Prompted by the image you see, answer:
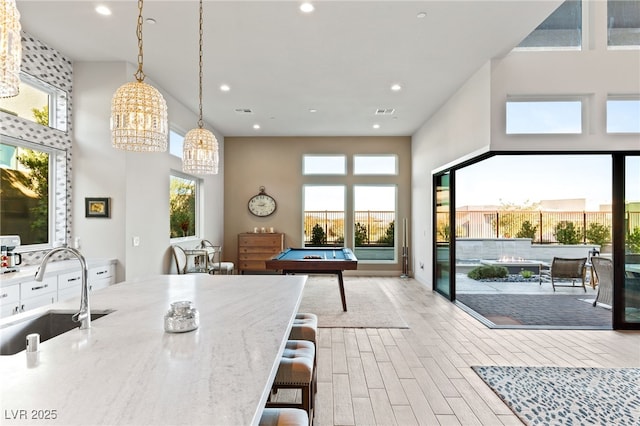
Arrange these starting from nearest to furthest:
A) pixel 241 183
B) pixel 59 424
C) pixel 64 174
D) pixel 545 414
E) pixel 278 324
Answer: pixel 59 424 < pixel 278 324 < pixel 545 414 < pixel 64 174 < pixel 241 183

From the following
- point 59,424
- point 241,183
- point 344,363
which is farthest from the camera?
point 241,183

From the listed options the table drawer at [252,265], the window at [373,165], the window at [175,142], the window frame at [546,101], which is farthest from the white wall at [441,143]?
the window at [175,142]

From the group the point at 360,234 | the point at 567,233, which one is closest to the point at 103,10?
the point at 360,234

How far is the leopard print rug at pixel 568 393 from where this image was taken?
244 centimetres

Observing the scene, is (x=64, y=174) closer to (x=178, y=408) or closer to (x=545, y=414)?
(x=178, y=408)

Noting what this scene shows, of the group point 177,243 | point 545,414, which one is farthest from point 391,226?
point 545,414

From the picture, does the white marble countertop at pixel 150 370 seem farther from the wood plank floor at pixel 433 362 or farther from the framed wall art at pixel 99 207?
the framed wall art at pixel 99 207

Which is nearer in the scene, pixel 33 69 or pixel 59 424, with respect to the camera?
pixel 59 424

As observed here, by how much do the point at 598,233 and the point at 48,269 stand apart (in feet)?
39.1

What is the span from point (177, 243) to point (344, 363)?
394cm

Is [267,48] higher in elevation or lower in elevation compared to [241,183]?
higher

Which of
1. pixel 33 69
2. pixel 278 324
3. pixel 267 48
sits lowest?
pixel 278 324

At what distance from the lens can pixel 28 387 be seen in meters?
1.01

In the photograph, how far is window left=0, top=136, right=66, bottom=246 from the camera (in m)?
3.67
